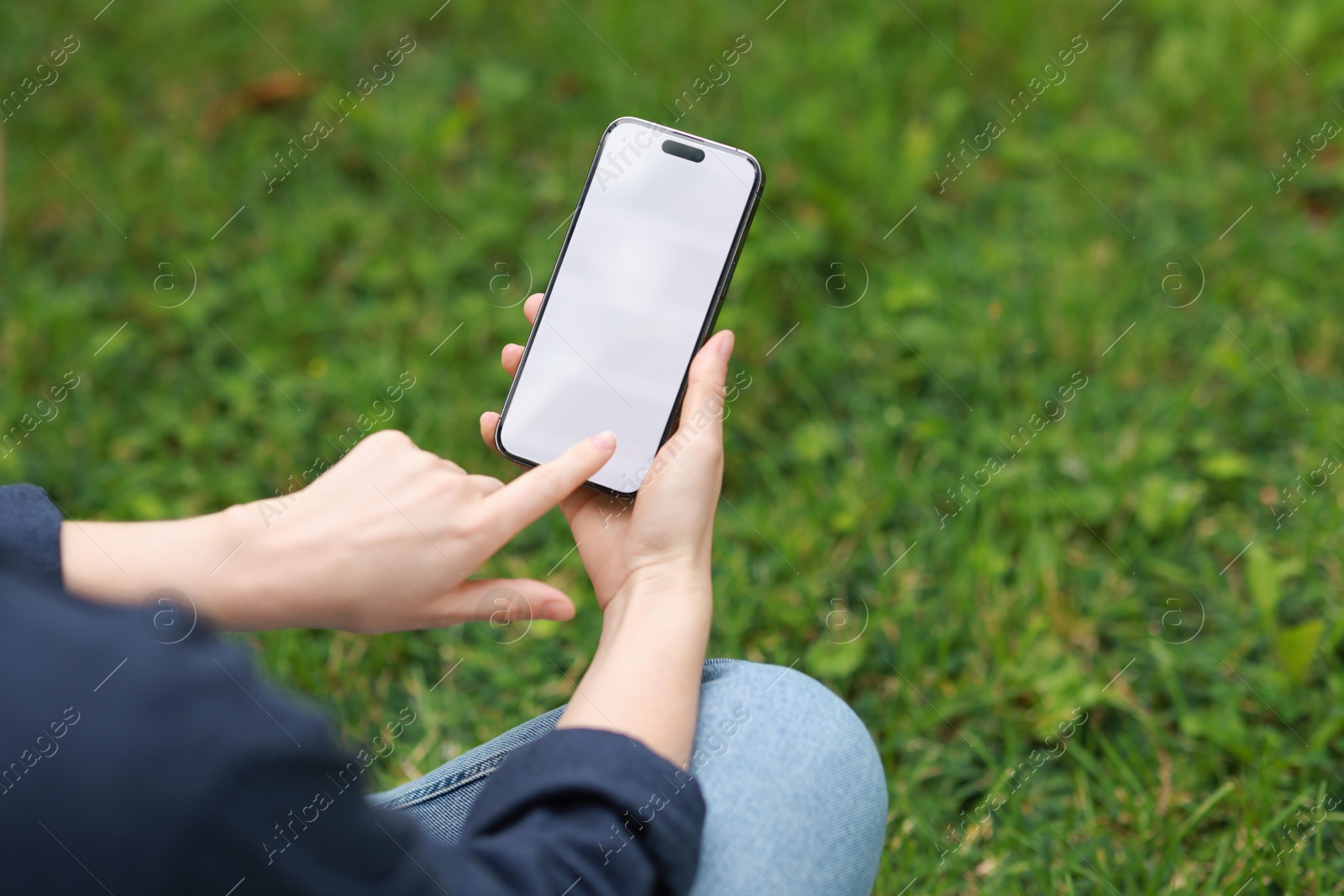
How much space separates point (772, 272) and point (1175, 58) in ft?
4.42

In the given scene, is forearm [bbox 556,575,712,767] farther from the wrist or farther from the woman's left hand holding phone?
the woman's left hand holding phone

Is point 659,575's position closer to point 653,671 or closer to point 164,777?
point 653,671

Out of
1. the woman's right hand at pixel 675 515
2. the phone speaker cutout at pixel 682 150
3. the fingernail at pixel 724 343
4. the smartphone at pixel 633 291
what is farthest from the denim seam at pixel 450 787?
the phone speaker cutout at pixel 682 150

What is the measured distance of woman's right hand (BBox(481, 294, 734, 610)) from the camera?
1.35 metres

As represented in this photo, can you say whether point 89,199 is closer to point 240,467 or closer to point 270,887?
point 240,467

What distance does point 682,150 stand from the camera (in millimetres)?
1576

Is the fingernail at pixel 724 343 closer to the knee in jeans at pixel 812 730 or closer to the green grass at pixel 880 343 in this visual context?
the knee in jeans at pixel 812 730

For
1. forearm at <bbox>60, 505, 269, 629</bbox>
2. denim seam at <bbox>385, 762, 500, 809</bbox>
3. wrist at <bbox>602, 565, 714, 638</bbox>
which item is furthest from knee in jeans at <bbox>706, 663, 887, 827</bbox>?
forearm at <bbox>60, 505, 269, 629</bbox>

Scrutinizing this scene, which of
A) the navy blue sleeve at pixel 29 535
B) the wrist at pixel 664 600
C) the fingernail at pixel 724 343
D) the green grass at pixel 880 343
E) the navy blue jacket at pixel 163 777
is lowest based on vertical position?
the green grass at pixel 880 343

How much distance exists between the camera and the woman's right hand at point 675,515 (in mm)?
1351

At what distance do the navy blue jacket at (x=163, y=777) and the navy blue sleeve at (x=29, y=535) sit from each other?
1.32ft

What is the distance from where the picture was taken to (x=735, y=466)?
7.61 feet

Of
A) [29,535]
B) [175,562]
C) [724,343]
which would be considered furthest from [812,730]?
[29,535]

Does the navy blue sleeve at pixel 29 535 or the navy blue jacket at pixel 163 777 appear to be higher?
the navy blue jacket at pixel 163 777
